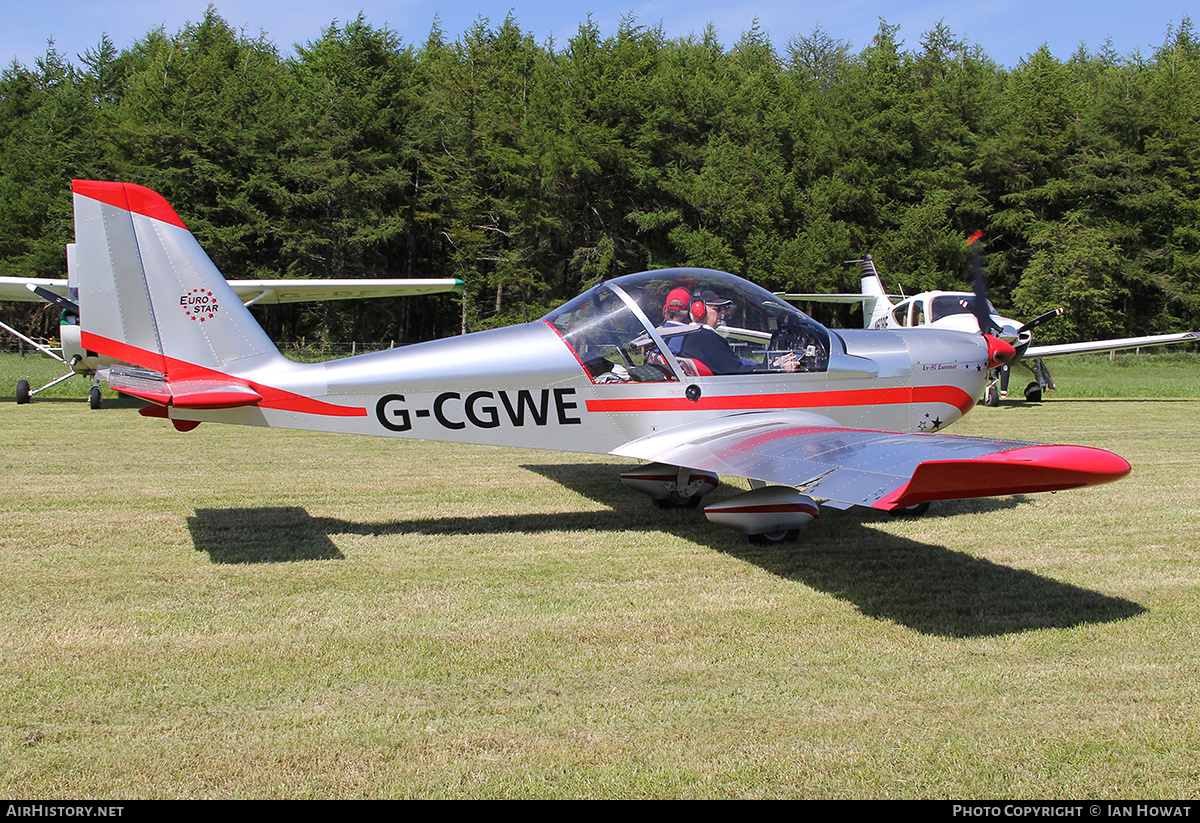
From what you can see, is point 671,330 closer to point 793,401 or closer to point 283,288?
point 793,401

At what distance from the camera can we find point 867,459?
4949 millimetres

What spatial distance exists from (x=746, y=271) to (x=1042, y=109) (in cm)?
1688

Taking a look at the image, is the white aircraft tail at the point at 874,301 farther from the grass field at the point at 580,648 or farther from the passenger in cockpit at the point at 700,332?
the passenger in cockpit at the point at 700,332

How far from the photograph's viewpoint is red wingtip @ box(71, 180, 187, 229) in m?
5.78

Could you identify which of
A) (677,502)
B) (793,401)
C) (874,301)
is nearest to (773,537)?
(793,401)

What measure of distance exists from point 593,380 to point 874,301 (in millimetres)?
15762

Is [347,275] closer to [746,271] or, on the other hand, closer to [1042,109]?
[746,271]

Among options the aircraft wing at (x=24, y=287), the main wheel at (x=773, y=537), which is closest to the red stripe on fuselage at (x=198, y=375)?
the main wheel at (x=773, y=537)

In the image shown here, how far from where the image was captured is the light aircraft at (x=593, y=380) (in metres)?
5.76

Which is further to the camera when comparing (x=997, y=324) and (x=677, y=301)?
(x=997, y=324)

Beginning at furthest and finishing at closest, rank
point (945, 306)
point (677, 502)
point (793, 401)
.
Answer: point (945, 306) < point (677, 502) < point (793, 401)

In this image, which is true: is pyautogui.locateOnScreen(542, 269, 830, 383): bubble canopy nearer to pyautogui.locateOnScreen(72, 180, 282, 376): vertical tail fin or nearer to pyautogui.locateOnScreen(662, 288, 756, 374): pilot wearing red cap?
pyautogui.locateOnScreen(662, 288, 756, 374): pilot wearing red cap

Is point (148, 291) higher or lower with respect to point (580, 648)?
higher

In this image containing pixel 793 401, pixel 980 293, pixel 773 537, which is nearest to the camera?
pixel 773 537
